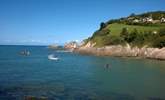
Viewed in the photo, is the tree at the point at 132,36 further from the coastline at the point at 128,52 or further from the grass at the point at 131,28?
the grass at the point at 131,28

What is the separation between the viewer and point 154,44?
136 m

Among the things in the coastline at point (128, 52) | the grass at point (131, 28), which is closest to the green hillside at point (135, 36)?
the grass at point (131, 28)

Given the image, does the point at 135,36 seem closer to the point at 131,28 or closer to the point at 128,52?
the point at 128,52

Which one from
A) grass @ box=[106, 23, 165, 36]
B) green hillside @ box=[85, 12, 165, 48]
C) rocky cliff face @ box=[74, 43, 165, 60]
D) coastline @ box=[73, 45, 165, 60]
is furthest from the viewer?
grass @ box=[106, 23, 165, 36]

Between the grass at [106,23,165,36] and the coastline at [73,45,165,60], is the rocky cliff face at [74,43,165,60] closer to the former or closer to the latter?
the coastline at [73,45,165,60]

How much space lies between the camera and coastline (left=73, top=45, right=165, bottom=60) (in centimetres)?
12912

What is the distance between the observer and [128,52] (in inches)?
5758

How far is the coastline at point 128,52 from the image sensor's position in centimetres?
12912

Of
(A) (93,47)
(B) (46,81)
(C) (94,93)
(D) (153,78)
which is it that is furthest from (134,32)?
(C) (94,93)

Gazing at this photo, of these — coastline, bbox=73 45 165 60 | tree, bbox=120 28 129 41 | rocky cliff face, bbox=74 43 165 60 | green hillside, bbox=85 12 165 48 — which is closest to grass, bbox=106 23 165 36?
green hillside, bbox=85 12 165 48

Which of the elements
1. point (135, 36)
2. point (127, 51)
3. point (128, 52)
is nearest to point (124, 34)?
point (135, 36)

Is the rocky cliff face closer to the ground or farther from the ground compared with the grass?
closer to the ground

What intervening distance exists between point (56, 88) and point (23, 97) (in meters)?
10.2

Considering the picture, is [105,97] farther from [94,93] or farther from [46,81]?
[46,81]
